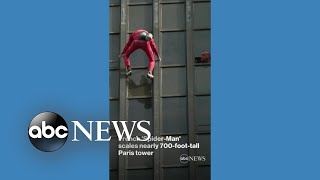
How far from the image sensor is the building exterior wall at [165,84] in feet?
29.2

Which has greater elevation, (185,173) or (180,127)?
(180,127)

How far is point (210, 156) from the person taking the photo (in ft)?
28.7

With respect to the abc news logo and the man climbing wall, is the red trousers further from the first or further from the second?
the abc news logo

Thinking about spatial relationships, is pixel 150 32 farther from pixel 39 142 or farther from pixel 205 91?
pixel 39 142

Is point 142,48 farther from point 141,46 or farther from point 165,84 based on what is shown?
point 165,84

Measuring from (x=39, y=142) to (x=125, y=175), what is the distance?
4.49 ft

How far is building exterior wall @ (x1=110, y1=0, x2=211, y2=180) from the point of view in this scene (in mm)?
8914

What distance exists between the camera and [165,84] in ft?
29.9

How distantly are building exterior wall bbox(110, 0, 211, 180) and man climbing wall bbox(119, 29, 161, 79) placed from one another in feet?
0.29

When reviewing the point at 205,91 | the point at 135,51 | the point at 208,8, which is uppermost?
the point at 208,8

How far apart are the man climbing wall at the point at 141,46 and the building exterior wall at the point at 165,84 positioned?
0.29 ft

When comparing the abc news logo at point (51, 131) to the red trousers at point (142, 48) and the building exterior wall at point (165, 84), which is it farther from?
the red trousers at point (142, 48)

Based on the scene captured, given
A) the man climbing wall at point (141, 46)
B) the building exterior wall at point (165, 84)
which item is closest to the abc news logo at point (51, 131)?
the building exterior wall at point (165, 84)

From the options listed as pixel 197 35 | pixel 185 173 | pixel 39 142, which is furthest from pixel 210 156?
pixel 39 142
